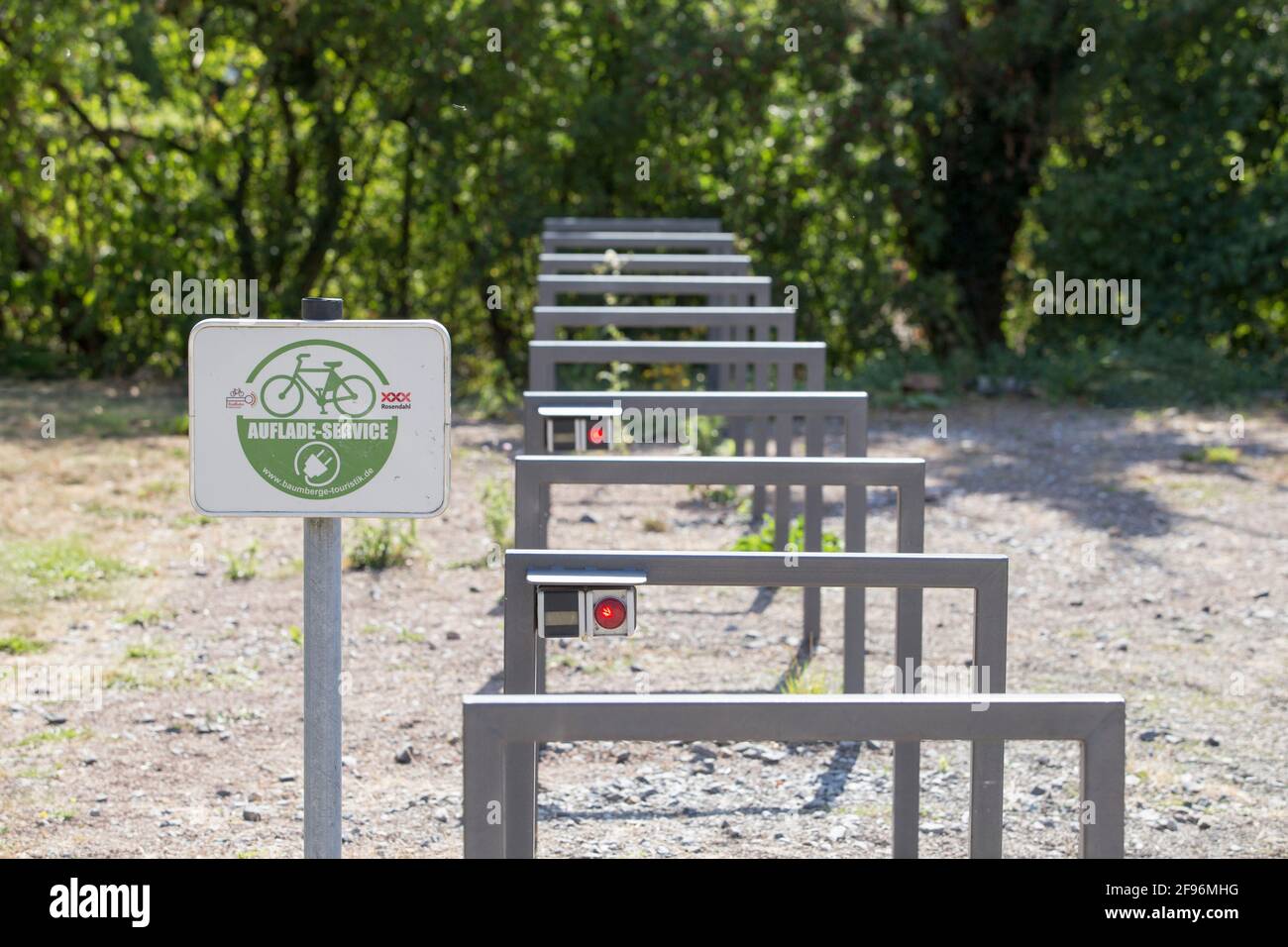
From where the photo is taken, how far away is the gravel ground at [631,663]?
13.7 feet

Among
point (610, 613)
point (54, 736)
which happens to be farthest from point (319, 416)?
point (54, 736)

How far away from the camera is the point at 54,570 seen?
6.61m

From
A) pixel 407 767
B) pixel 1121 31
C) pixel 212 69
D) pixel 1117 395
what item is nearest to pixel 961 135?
pixel 1121 31

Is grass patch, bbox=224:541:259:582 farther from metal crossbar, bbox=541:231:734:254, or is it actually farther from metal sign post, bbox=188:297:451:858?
metal sign post, bbox=188:297:451:858

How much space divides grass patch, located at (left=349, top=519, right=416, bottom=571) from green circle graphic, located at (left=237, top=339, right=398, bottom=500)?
13.6 ft

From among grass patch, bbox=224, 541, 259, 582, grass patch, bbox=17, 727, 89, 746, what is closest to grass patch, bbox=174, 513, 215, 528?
grass patch, bbox=224, 541, 259, 582

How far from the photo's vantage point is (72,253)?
11.8 metres

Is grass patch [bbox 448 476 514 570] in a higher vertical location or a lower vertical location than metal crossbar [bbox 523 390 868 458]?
lower

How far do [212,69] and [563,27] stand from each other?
97.0 inches

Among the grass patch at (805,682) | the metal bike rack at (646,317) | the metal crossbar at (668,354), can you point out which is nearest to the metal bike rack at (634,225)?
the metal bike rack at (646,317)

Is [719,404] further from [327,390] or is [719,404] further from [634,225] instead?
[634,225]

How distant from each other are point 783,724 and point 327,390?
89 centimetres

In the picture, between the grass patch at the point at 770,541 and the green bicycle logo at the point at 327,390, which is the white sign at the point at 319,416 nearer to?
the green bicycle logo at the point at 327,390

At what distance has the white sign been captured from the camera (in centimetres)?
267
